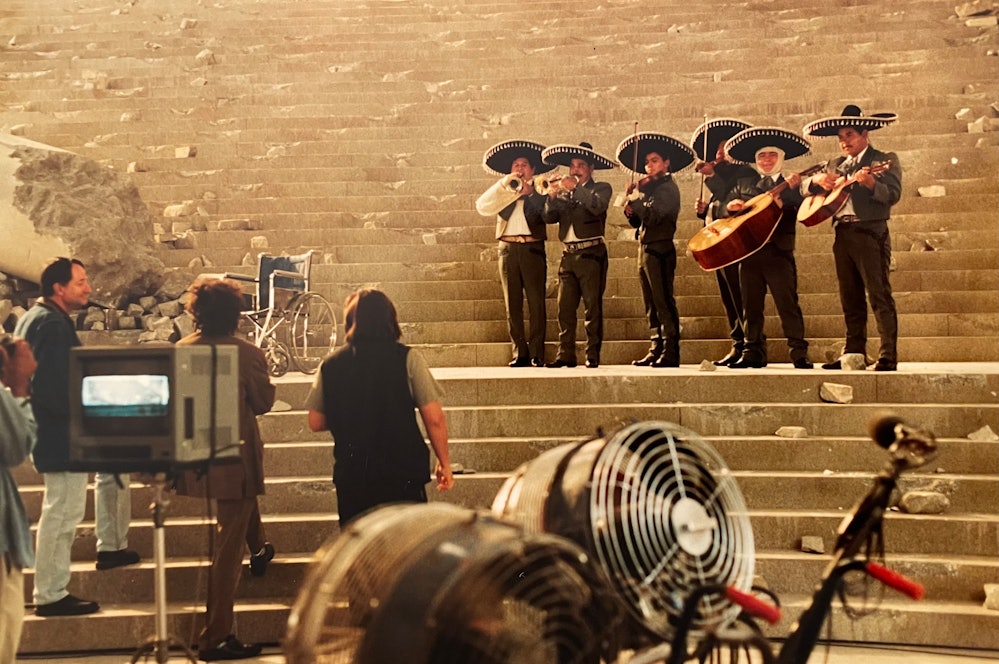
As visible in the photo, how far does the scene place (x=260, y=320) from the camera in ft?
15.2

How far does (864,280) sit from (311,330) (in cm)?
241

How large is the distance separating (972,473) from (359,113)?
3.23 meters

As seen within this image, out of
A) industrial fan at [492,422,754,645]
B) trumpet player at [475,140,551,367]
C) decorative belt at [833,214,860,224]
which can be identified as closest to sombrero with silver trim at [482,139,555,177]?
trumpet player at [475,140,551,367]

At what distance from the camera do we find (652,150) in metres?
5.55

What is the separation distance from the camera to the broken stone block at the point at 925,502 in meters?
4.39

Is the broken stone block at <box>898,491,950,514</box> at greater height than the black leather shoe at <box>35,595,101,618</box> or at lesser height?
greater

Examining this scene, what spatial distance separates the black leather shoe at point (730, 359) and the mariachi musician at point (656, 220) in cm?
20

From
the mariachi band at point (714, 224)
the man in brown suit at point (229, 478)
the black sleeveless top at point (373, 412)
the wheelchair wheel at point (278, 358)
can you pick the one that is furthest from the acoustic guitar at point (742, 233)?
the man in brown suit at point (229, 478)

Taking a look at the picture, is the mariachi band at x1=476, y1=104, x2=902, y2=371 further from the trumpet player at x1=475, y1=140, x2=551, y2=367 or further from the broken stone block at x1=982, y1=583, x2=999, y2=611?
the broken stone block at x1=982, y1=583, x2=999, y2=611

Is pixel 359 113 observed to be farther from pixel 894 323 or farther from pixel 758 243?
pixel 894 323

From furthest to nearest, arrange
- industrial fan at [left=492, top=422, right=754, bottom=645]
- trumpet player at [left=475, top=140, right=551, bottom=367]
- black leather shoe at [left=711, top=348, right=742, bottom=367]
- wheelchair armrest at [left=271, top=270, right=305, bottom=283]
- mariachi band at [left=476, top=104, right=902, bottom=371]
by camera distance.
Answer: trumpet player at [left=475, top=140, right=551, bottom=367] < black leather shoe at [left=711, top=348, right=742, bottom=367] < mariachi band at [left=476, top=104, right=902, bottom=371] < wheelchair armrest at [left=271, top=270, right=305, bottom=283] < industrial fan at [left=492, top=422, right=754, bottom=645]

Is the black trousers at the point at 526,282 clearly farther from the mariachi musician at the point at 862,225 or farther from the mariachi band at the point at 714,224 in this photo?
the mariachi musician at the point at 862,225

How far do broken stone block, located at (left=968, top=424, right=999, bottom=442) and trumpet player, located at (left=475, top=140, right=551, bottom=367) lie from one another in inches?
74.1

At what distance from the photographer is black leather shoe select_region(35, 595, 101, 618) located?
4000mm
